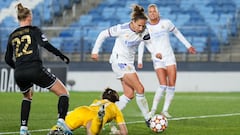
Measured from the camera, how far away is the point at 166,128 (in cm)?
1168

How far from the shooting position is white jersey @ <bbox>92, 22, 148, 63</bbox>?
1212 centimetres

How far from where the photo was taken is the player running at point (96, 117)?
31.7 ft

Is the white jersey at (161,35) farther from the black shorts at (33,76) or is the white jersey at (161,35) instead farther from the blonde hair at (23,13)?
the blonde hair at (23,13)

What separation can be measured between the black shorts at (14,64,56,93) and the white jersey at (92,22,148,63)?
2087mm

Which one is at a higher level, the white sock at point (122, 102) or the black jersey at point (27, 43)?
the black jersey at point (27, 43)

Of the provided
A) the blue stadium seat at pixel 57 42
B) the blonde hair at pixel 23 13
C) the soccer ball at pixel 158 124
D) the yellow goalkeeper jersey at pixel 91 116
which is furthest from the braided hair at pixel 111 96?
the blue stadium seat at pixel 57 42

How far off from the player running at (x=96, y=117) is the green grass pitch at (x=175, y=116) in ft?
3.16

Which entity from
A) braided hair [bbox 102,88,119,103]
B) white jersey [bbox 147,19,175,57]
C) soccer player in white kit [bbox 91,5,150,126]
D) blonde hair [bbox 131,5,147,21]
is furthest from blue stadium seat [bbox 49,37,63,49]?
braided hair [bbox 102,88,119,103]

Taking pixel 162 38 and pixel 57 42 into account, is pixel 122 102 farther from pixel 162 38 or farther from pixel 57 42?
pixel 57 42

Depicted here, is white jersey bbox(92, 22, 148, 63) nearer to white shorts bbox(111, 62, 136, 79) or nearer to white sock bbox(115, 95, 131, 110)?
white shorts bbox(111, 62, 136, 79)

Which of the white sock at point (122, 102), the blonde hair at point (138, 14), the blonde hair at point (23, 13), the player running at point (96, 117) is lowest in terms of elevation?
the white sock at point (122, 102)

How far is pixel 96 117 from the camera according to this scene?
31.8 ft

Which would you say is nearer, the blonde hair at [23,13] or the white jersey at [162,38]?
the blonde hair at [23,13]

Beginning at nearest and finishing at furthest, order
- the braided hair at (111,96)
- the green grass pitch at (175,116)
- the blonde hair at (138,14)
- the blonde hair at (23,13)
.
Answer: the blonde hair at (23,13) → the braided hair at (111,96) → the green grass pitch at (175,116) → the blonde hair at (138,14)
